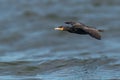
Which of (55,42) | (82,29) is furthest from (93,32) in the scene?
(55,42)

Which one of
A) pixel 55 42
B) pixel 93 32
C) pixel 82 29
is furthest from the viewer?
pixel 55 42

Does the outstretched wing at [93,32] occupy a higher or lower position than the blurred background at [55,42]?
lower

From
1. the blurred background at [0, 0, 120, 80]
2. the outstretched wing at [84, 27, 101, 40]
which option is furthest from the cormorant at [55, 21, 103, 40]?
the blurred background at [0, 0, 120, 80]

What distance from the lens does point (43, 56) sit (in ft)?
74.2

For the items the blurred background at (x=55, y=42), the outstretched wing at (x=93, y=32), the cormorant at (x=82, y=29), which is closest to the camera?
the outstretched wing at (x=93, y=32)

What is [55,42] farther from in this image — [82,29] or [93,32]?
[93,32]

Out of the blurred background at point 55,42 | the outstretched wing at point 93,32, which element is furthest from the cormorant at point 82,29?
the blurred background at point 55,42

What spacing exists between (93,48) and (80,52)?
2.88ft

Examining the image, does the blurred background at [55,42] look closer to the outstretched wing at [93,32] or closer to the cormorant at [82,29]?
the cormorant at [82,29]

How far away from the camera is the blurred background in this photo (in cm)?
1927

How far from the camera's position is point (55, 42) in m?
25.5

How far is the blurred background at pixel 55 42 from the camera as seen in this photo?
19266 millimetres

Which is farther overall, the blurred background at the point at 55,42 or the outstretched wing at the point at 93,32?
the blurred background at the point at 55,42

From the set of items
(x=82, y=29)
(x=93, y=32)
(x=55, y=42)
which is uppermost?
(x=55, y=42)
